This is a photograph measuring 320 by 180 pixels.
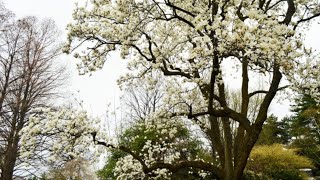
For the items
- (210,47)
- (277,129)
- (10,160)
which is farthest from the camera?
(277,129)

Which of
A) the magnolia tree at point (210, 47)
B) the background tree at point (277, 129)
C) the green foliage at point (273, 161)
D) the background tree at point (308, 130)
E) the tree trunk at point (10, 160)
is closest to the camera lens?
the magnolia tree at point (210, 47)

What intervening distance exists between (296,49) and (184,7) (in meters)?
2.57

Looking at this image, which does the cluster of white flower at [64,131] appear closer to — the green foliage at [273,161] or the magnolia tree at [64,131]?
the magnolia tree at [64,131]

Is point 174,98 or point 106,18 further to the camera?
point 174,98

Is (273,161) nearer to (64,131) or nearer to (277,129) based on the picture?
(64,131)

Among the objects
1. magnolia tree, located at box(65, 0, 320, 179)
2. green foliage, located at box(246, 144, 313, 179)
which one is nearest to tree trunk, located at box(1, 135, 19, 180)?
magnolia tree, located at box(65, 0, 320, 179)

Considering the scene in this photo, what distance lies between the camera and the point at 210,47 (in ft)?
19.5

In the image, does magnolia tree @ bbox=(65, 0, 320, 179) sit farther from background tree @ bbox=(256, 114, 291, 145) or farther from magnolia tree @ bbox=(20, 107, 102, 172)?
background tree @ bbox=(256, 114, 291, 145)

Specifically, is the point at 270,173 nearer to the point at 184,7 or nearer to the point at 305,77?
the point at 305,77

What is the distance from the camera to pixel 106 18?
7.30m

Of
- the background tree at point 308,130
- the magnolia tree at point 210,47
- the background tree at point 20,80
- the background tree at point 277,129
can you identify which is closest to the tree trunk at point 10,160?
the background tree at point 20,80

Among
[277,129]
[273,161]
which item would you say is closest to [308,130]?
[277,129]

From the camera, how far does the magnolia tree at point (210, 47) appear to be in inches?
210

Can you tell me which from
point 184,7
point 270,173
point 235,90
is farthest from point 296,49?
point 235,90
